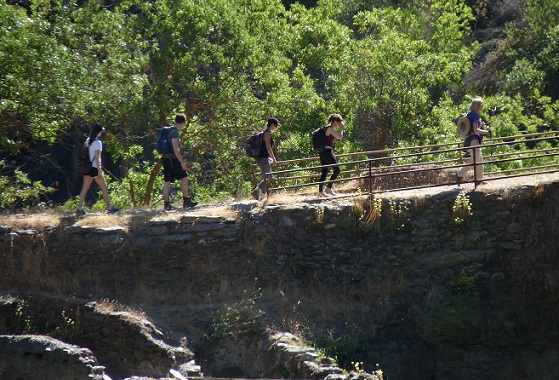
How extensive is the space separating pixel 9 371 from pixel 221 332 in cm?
318

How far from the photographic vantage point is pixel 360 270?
575 inches

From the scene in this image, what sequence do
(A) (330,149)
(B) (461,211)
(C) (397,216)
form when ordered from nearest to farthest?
(B) (461,211)
(C) (397,216)
(A) (330,149)

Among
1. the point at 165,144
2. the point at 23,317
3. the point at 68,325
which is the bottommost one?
the point at 68,325

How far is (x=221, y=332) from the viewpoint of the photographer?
13.5m

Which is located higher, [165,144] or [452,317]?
[165,144]

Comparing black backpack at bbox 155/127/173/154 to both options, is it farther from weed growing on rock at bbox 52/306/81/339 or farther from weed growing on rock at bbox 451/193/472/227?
weed growing on rock at bbox 451/193/472/227

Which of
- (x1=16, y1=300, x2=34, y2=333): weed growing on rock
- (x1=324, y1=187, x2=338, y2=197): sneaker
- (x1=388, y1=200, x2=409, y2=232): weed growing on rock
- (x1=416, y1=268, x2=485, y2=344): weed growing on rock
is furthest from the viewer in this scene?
(x1=324, y1=187, x2=338, y2=197): sneaker

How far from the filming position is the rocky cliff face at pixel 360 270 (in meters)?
13.9

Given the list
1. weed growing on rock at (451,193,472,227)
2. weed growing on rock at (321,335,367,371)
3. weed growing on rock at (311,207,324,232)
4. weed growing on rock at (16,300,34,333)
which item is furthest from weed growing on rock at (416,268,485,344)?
weed growing on rock at (16,300,34,333)

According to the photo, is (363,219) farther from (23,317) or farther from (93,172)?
(23,317)

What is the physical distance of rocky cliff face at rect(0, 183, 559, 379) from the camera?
546 inches

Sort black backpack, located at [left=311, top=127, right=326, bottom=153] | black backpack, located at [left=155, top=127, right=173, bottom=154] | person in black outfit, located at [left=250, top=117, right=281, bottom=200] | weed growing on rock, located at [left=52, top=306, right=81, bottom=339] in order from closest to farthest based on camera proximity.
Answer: weed growing on rock, located at [left=52, top=306, right=81, bottom=339], person in black outfit, located at [left=250, top=117, right=281, bottom=200], black backpack, located at [left=155, top=127, right=173, bottom=154], black backpack, located at [left=311, top=127, right=326, bottom=153]

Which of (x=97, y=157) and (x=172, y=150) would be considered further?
(x=172, y=150)

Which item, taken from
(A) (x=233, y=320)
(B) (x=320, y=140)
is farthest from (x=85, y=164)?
(B) (x=320, y=140)
